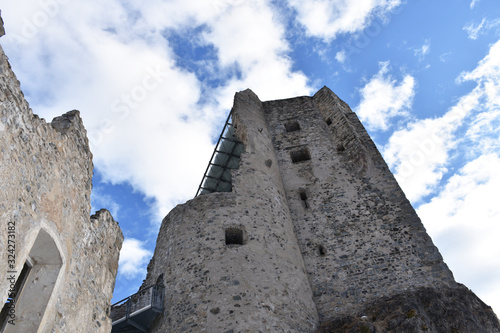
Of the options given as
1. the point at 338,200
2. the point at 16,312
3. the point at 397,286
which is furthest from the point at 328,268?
the point at 16,312

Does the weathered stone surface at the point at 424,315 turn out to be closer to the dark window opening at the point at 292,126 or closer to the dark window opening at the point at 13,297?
the dark window opening at the point at 13,297

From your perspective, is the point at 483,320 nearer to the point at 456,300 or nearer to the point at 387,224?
the point at 456,300

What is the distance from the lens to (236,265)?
34.2ft

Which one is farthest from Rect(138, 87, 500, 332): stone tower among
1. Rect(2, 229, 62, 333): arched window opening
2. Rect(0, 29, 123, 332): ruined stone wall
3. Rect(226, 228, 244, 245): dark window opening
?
Rect(2, 229, 62, 333): arched window opening

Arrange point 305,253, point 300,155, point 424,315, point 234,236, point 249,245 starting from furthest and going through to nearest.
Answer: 1. point 300,155
2. point 305,253
3. point 234,236
4. point 249,245
5. point 424,315

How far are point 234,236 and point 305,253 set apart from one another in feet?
8.28

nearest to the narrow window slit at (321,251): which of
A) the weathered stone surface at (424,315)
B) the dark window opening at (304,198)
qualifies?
the dark window opening at (304,198)

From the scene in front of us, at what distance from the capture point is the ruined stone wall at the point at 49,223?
3.68m

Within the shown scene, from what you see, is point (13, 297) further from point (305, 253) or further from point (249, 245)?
point (305, 253)

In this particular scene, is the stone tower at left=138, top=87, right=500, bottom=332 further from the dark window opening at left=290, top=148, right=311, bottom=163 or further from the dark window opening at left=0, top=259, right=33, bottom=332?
the dark window opening at left=0, top=259, right=33, bottom=332

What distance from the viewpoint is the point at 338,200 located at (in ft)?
46.9

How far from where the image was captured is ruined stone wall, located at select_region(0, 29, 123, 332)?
3682mm

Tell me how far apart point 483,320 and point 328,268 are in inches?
168

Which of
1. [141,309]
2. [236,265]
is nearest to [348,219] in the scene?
[236,265]
